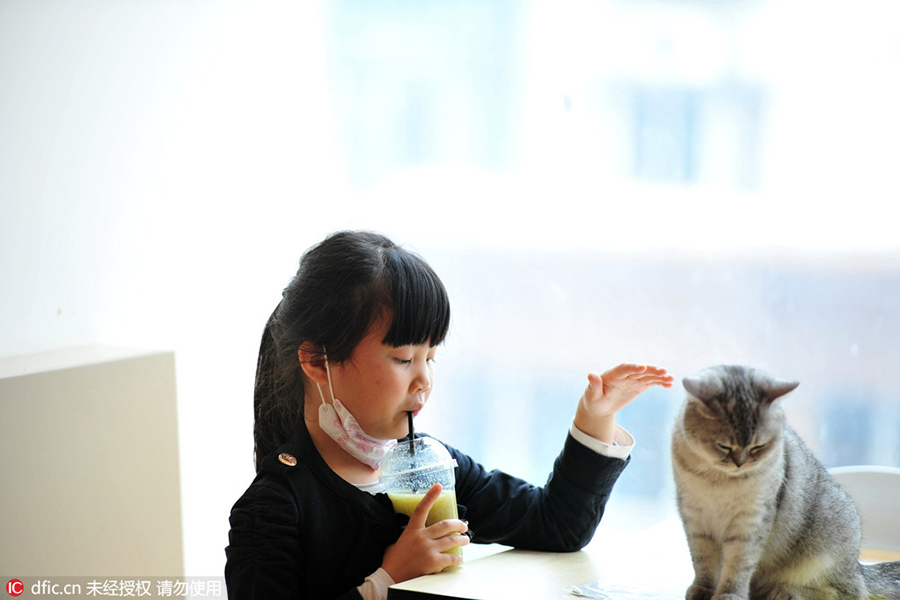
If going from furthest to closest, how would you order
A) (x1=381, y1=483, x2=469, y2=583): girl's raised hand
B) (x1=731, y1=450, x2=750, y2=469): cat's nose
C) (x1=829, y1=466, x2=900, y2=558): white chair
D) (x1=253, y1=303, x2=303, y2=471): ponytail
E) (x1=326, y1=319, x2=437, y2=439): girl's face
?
(x1=829, y1=466, x2=900, y2=558): white chair → (x1=253, y1=303, x2=303, y2=471): ponytail → (x1=326, y1=319, x2=437, y2=439): girl's face → (x1=381, y1=483, x2=469, y2=583): girl's raised hand → (x1=731, y1=450, x2=750, y2=469): cat's nose

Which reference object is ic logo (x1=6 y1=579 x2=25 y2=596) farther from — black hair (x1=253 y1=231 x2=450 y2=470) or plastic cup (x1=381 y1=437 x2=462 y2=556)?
plastic cup (x1=381 y1=437 x2=462 y2=556)

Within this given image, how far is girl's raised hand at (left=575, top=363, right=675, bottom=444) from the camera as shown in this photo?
1136 mm

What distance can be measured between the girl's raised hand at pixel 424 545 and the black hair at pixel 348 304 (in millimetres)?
255

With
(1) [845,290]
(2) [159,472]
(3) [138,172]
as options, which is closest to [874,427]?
(1) [845,290]

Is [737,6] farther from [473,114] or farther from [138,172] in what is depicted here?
[138,172]

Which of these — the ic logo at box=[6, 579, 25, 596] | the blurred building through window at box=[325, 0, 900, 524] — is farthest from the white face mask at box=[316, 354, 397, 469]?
the blurred building through window at box=[325, 0, 900, 524]

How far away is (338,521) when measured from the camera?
47.3 inches

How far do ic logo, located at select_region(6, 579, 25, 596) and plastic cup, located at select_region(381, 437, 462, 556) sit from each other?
0.75m

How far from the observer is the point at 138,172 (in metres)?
1.90

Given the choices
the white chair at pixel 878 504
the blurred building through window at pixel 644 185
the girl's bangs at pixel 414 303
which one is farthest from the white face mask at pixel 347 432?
the blurred building through window at pixel 644 185

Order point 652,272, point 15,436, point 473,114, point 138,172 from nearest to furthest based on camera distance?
point 15,436, point 138,172, point 652,272, point 473,114

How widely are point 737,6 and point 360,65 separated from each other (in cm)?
106

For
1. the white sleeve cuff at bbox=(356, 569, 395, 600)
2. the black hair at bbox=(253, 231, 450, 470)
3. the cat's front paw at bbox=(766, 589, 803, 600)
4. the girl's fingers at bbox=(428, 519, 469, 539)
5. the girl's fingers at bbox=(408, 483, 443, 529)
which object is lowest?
the white sleeve cuff at bbox=(356, 569, 395, 600)

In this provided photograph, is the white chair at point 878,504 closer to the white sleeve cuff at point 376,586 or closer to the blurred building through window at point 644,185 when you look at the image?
the blurred building through window at point 644,185
